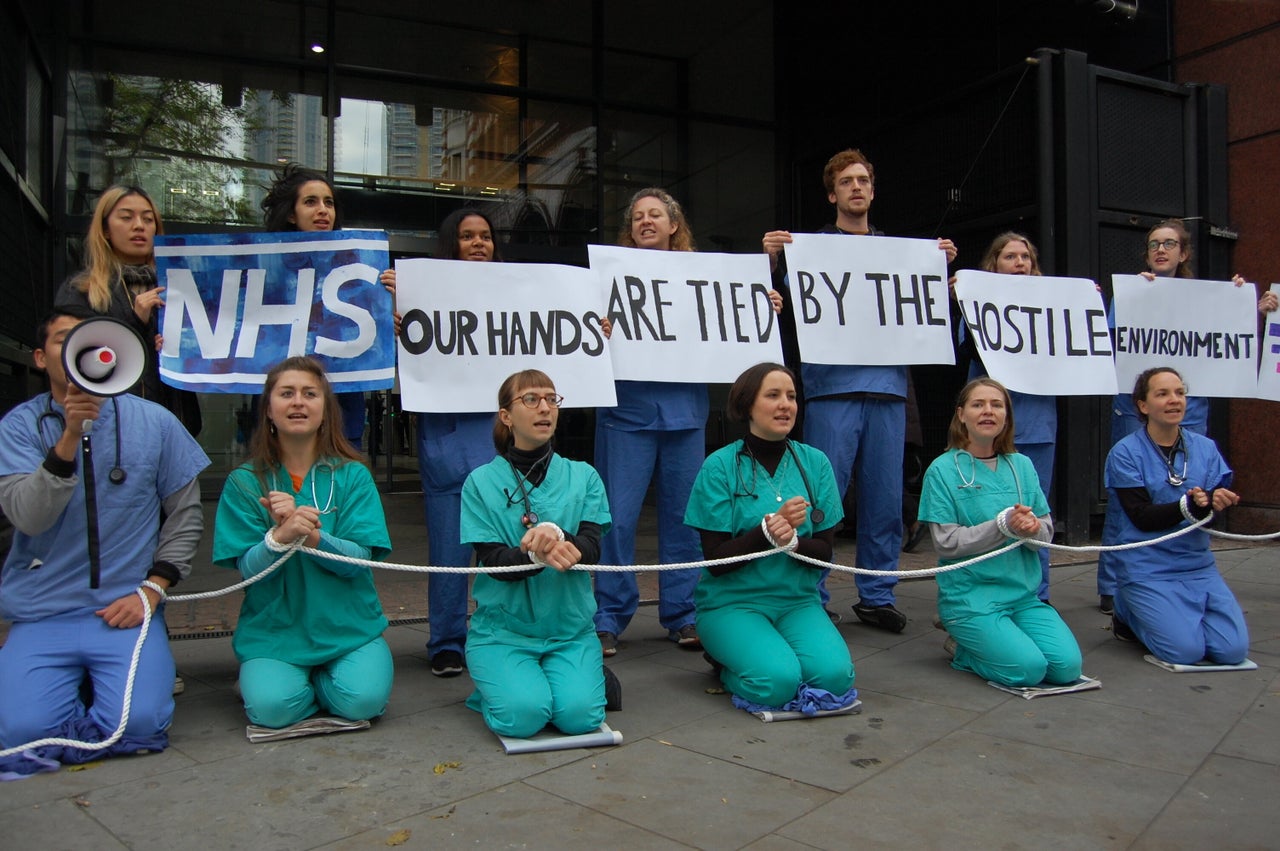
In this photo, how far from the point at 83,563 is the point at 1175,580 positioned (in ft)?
14.0

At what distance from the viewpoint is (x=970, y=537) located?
3957mm

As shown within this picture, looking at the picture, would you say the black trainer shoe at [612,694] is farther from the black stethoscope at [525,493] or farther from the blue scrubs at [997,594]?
the blue scrubs at [997,594]

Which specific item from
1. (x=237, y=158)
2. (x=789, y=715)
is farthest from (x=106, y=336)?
(x=237, y=158)

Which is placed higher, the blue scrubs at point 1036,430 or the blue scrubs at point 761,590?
the blue scrubs at point 1036,430

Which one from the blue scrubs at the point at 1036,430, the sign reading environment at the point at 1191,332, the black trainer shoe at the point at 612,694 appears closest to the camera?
the black trainer shoe at the point at 612,694

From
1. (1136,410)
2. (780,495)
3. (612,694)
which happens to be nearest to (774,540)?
(780,495)

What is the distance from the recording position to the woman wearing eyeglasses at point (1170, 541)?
13.7 feet

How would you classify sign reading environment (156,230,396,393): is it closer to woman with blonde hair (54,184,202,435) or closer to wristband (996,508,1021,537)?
woman with blonde hair (54,184,202,435)

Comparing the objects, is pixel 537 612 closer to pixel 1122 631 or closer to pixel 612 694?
pixel 612 694

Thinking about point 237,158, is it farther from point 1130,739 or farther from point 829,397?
point 1130,739

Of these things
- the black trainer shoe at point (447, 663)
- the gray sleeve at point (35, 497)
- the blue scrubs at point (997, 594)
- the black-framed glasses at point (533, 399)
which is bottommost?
the black trainer shoe at point (447, 663)

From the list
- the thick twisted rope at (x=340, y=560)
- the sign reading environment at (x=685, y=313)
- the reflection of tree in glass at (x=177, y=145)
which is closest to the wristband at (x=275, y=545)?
the thick twisted rope at (x=340, y=560)

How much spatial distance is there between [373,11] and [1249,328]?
6.99 m

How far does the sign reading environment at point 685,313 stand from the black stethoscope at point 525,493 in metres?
1.02
